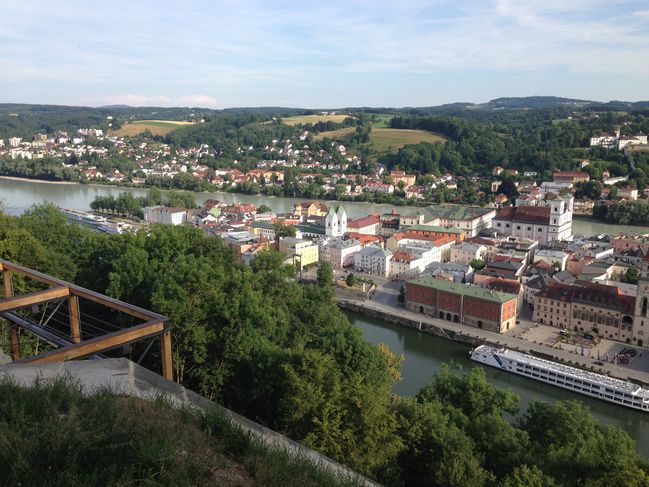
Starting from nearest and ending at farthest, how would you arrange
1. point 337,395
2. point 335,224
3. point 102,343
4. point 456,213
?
point 102,343, point 337,395, point 335,224, point 456,213

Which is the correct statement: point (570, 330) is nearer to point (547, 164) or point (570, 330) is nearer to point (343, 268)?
point (343, 268)

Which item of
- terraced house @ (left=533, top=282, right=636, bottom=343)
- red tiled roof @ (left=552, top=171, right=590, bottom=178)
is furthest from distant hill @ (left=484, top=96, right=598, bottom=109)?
terraced house @ (left=533, top=282, right=636, bottom=343)

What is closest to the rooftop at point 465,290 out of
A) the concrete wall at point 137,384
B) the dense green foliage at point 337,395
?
the dense green foliage at point 337,395

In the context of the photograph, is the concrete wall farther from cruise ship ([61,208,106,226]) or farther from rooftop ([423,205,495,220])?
cruise ship ([61,208,106,226])

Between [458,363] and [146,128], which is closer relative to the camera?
[458,363]

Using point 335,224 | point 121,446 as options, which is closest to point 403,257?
point 335,224

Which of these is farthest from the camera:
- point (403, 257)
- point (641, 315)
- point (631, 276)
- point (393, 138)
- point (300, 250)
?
point (393, 138)

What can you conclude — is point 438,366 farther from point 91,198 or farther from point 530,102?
point 530,102
